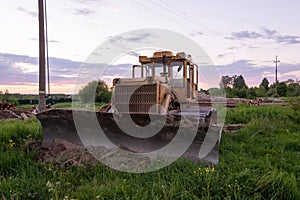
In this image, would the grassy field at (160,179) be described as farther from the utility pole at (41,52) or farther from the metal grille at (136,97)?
the utility pole at (41,52)

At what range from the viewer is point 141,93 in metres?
5.96

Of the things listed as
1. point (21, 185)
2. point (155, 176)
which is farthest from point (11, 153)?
point (155, 176)

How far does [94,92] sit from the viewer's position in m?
14.7

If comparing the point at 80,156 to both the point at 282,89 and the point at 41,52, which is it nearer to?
the point at 41,52

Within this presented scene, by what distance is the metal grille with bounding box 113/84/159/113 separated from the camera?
5.83 m

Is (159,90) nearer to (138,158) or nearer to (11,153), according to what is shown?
(138,158)

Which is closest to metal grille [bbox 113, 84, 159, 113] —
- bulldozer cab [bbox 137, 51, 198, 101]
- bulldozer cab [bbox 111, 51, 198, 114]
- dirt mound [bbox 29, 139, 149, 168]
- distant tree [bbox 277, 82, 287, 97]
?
bulldozer cab [bbox 111, 51, 198, 114]

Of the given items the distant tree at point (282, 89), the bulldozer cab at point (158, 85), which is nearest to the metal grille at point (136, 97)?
the bulldozer cab at point (158, 85)

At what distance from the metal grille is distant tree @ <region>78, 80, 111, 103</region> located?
562cm

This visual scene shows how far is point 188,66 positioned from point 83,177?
470cm

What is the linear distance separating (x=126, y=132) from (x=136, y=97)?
149 centimetres

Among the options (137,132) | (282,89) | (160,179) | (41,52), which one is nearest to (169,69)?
(137,132)

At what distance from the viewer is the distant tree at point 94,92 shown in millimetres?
12439

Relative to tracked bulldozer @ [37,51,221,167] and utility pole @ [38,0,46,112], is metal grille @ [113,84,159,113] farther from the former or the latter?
utility pole @ [38,0,46,112]
